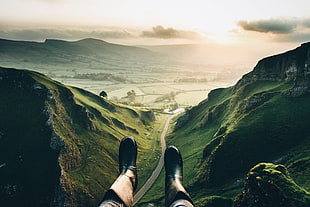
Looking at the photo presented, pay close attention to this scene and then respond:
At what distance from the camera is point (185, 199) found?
18.9 m

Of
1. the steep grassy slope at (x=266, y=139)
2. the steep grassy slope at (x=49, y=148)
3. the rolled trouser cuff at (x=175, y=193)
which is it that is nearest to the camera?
the rolled trouser cuff at (x=175, y=193)

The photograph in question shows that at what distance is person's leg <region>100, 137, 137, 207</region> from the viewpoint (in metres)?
18.5

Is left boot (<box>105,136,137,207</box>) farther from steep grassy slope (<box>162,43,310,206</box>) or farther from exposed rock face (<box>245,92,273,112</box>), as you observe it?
exposed rock face (<box>245,92,273,112</box>)

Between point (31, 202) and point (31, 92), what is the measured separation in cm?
3377

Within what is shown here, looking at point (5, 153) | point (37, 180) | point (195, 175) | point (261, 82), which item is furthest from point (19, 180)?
point (261, 82)

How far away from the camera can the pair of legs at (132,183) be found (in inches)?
728

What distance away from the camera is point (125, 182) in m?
24.0

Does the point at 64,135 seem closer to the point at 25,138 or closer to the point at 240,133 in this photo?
the point at 25,138

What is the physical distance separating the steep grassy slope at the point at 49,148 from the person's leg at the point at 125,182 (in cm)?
3103

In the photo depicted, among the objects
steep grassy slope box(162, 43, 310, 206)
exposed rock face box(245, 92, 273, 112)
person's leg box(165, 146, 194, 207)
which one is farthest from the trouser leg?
exposed rock face box(245, 92, 273, 112)

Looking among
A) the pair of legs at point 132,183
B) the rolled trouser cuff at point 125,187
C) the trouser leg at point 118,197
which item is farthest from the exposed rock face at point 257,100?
the trouser leg at point 118,197

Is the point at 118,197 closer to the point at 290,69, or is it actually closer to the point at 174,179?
the point at 174,179

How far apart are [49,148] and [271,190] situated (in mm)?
54836

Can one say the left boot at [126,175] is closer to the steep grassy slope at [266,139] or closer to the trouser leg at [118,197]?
the trouser leg at [118,197]
